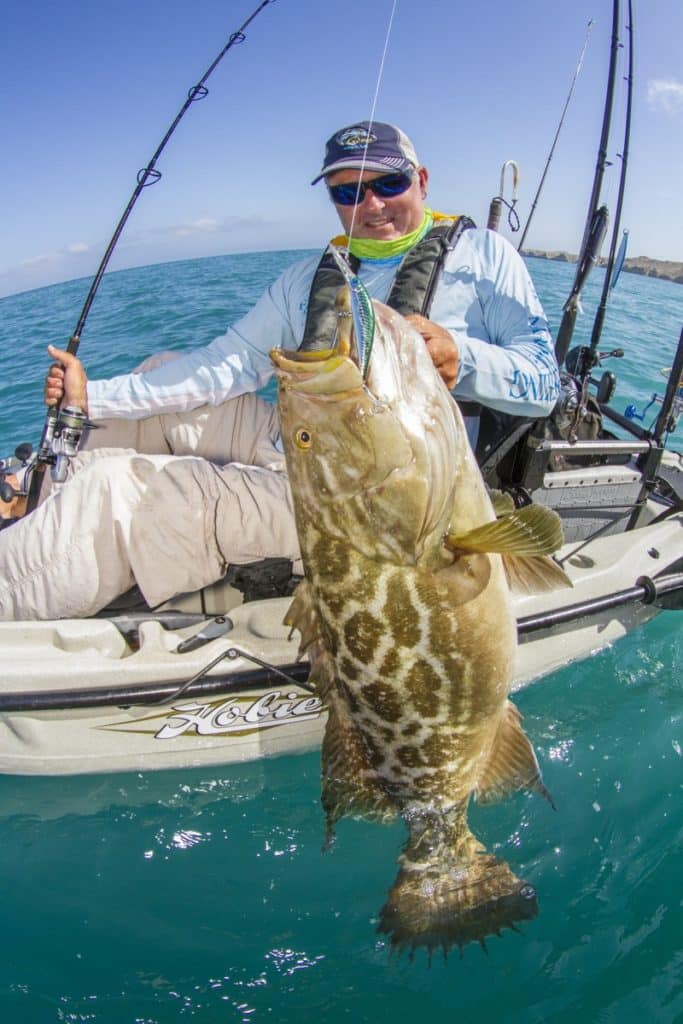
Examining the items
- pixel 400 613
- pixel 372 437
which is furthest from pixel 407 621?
pixel 372 437

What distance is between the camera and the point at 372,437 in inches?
69.7

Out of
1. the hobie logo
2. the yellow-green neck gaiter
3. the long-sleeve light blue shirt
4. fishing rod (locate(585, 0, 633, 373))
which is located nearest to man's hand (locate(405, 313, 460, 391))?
the long-sleeve light blue shirt

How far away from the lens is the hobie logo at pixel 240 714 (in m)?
2.97

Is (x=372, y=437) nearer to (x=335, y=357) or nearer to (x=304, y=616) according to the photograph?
(x=335, y=357)

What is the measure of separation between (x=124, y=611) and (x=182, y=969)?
159 centimetres

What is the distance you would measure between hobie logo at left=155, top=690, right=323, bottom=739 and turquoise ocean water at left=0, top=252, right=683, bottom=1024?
1.27 feet

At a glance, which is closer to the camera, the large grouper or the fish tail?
the large grouper

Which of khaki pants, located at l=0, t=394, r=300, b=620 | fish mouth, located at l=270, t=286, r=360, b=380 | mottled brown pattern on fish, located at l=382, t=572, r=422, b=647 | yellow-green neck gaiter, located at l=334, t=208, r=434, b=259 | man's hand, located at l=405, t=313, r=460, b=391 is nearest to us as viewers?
fish mouth, located at l=270, t=286, r=360, b=380

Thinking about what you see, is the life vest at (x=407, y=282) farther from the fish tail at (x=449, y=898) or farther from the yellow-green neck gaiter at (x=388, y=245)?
the fish tail at (x=449, y=898)

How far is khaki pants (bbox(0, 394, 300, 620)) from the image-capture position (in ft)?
9.48

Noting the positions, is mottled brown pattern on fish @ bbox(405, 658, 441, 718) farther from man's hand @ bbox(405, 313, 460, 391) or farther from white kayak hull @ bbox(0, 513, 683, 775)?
man's hand @ bbox(405, 313, 460, 391)

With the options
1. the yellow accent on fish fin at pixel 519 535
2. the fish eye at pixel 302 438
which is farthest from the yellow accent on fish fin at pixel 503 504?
the fish eye at pixel 302 438

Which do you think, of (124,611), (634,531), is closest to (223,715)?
(124,611)

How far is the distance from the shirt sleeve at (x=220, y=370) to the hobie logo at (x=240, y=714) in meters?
1.69
